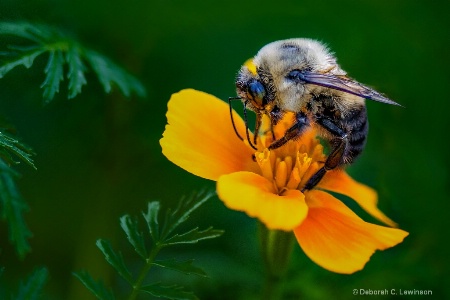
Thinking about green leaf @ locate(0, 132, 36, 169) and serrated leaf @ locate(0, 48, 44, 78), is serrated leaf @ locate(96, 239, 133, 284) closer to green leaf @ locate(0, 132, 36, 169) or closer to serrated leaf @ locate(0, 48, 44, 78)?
green leaf @ locate(0, 132, 36, 169)

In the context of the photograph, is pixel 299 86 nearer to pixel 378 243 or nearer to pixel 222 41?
pixel 378 243

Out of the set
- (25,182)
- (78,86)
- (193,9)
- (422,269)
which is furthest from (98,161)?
(422,269)

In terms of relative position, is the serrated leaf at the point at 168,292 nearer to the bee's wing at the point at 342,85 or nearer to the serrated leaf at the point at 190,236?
the serrated leaf at the point at 190,236

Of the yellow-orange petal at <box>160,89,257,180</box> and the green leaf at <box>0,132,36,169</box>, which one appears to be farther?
the yellow-orange petal at <box>160,89,257,180</box>

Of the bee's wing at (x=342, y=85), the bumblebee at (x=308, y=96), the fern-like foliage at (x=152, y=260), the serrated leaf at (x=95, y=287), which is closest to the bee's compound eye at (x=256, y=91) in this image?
the bumblebee at (x=308, y=96)

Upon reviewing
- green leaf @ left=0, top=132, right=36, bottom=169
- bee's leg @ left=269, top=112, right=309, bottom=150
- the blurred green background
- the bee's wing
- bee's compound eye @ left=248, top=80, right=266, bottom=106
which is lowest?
the blurred green background

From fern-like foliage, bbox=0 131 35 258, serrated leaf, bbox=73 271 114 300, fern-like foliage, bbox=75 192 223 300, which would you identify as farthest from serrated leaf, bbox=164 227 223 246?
fern-like foliage, bbox=0 131 35 258
